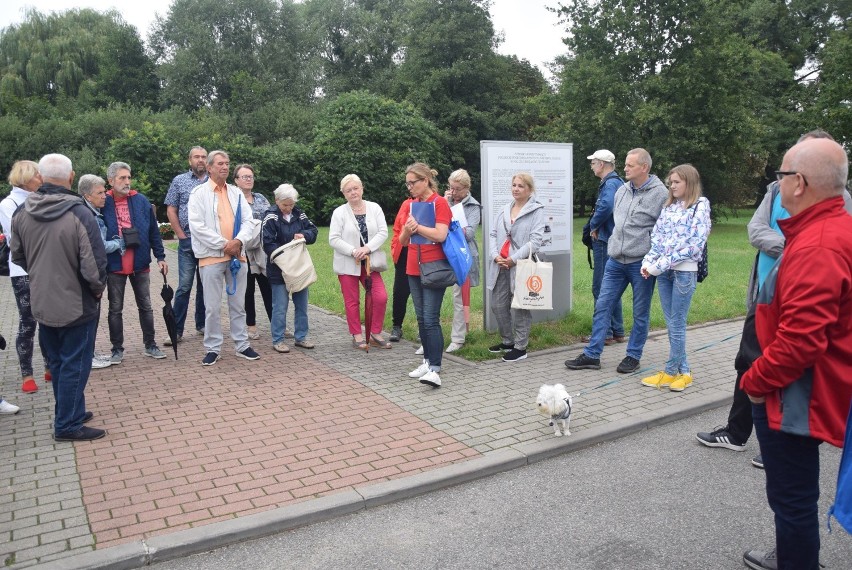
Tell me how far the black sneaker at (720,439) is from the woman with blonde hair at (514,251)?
2.57 m

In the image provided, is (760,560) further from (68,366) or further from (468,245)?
(468,245)

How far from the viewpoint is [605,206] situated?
784 centimetres

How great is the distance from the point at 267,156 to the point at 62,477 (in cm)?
2957

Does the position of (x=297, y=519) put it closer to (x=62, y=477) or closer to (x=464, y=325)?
(x=62, y=477)

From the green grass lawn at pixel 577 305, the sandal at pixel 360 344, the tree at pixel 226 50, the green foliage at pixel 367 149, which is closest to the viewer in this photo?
the sandal at pixel 360 344

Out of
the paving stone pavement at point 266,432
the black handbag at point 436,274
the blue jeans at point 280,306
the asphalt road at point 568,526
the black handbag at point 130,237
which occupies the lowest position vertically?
the asphalt road at point 568,526

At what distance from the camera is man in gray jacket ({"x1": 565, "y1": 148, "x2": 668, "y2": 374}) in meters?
6.82

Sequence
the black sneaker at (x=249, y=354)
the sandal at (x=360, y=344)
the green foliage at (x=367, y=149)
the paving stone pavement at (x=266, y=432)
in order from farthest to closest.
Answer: the green foliage at (x=367, y=149) < the sandal at (x=360, y=344) < the black sneaker at (x=249, y=354) < the paving stone pavement at (x=266, y=432)

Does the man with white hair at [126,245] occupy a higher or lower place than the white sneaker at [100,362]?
higher

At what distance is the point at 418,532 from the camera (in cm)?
398

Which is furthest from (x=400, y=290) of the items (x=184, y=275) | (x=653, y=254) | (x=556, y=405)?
(x=556, y=405)

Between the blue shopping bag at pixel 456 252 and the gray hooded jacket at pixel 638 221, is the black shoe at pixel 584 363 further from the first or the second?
the blue shopping bag at pixel 456 252

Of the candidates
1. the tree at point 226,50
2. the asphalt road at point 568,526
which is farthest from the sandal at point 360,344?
the tree at point 226,50

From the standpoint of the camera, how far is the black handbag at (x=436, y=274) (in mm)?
6539
